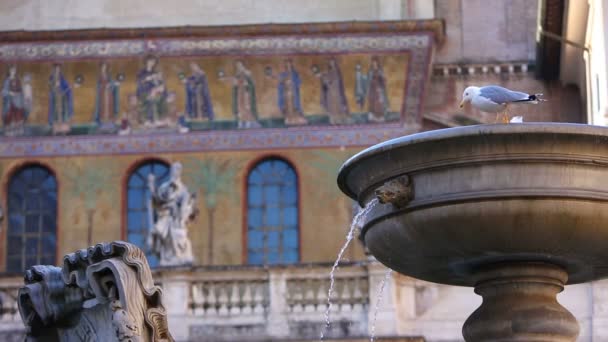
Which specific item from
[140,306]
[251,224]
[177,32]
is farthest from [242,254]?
[140,306]

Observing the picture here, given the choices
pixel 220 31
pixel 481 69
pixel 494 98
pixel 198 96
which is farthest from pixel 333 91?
pixel 494 98

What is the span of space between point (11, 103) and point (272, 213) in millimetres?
4423

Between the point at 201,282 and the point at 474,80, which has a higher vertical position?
the point at 474,80

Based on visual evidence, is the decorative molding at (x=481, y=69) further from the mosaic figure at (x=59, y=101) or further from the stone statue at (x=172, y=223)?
the stone statue at (x=172, y=223)

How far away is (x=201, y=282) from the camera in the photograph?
18797 millimetres

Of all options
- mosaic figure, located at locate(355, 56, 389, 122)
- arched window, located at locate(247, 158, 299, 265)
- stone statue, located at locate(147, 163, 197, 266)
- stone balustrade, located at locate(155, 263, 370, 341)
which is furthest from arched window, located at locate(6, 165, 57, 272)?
stone balustrade, located at locate(155, 263, 370, 341)

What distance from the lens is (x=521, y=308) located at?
29.4ft

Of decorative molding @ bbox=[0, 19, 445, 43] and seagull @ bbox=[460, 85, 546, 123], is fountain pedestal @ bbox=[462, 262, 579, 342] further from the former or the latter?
decorative molding @ bbox=[0, 19, 445, 43]

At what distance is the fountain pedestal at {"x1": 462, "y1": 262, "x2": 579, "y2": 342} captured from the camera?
884 cm

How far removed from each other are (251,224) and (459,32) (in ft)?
15.9

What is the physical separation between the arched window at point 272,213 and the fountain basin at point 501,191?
633 inches

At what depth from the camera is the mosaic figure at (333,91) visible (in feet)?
83.5

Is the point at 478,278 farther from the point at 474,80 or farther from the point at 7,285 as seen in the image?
the point at 474,80

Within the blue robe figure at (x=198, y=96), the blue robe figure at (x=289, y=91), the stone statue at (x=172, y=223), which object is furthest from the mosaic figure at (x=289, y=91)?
the stone statue at (x=172, y=223)
